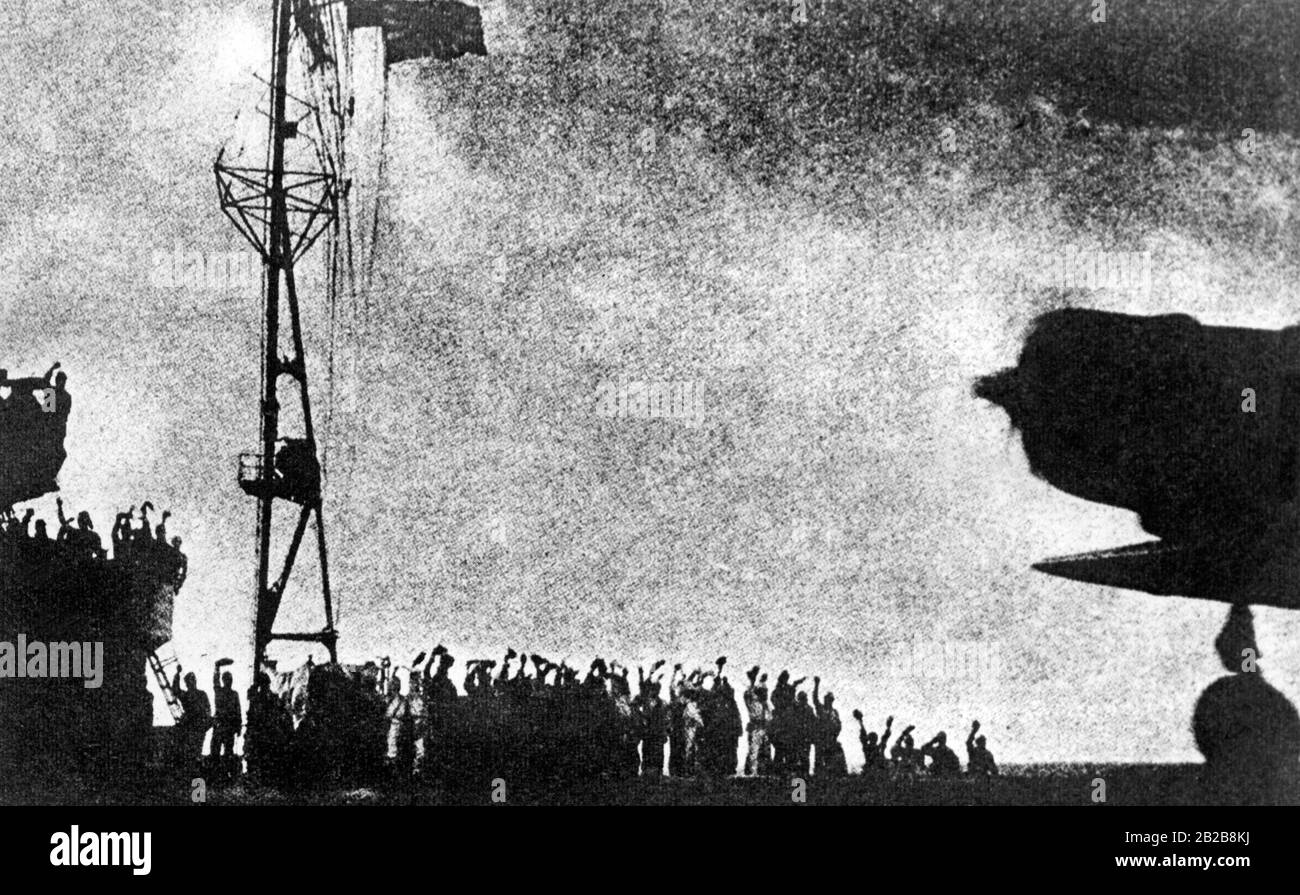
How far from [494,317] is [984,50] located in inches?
78.6

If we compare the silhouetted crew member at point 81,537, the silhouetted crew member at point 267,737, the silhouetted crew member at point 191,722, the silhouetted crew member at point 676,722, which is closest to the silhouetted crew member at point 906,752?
the silhouetted crew member at point 676,722

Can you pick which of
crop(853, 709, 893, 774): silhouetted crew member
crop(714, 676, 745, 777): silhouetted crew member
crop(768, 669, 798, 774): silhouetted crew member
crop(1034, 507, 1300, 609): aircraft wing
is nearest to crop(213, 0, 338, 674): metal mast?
crop(714, 676, 745, 777): silhouetted crew member

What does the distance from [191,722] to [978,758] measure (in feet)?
8.85

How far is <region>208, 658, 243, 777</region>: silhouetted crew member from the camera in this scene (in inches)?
141

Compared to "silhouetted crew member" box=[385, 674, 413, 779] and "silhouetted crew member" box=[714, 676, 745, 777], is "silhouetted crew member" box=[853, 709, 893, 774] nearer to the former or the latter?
"silhouetted crew member" box=[714, 676, 745, 777]

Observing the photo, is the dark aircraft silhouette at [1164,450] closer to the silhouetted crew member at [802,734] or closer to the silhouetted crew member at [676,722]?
the silhouetted crew member at [802,734]

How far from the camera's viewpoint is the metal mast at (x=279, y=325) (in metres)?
3.62

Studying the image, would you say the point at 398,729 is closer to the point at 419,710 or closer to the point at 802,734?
the point at 419,710

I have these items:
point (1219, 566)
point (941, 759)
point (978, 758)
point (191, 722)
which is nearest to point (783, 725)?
point (941, 759)

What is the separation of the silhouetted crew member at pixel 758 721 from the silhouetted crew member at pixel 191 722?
6.02ft

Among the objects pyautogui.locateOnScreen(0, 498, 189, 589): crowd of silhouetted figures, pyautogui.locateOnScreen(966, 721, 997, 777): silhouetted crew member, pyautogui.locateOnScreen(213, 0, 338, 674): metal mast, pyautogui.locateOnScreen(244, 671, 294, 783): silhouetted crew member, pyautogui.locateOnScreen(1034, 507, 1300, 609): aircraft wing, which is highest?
pyautogui.locateOnScreen(213, 0, 338, 674): metal mast

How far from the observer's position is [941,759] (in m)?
3.67
